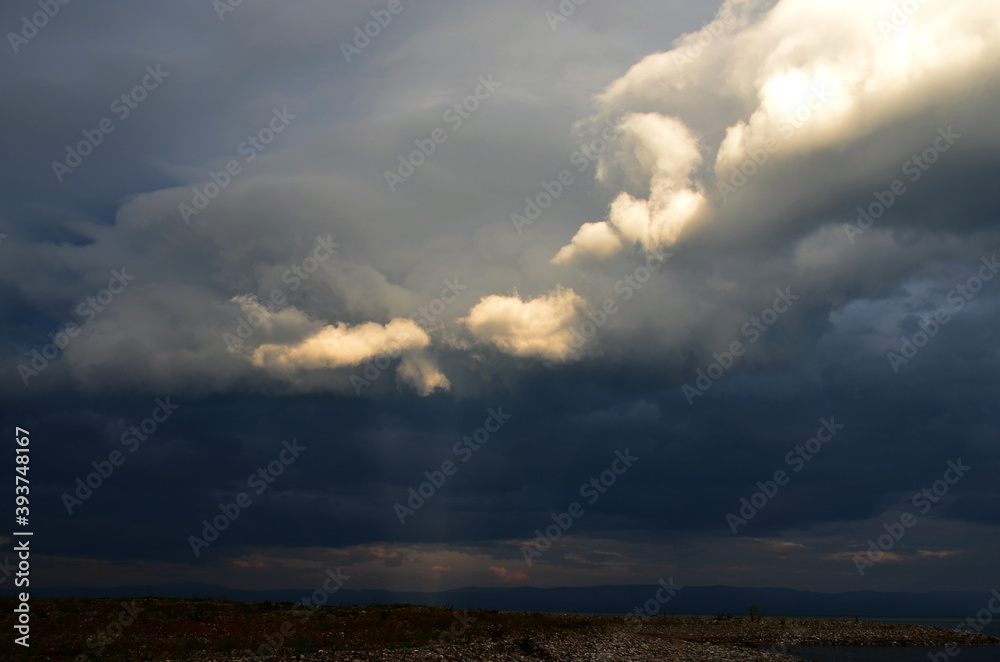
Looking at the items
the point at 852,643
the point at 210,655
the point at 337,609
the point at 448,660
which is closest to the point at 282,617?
the point at 337,609

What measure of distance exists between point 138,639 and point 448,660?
26040 mm

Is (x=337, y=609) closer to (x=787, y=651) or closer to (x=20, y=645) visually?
(x=20, y=645)

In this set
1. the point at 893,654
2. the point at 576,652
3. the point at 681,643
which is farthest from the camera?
the point at 893,654

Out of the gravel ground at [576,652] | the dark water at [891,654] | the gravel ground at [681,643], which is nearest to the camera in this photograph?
the gravel ground at [576,652]

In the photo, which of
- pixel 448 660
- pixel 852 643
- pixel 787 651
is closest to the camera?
pixel 448 660

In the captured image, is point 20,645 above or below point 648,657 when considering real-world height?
above

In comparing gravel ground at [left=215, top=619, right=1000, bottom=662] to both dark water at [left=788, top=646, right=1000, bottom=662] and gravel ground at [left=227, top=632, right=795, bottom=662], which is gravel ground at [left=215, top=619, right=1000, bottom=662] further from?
dark water at [left=788, top=646, right=1000, bottom=662]

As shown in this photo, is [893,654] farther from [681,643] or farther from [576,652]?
[576,652]

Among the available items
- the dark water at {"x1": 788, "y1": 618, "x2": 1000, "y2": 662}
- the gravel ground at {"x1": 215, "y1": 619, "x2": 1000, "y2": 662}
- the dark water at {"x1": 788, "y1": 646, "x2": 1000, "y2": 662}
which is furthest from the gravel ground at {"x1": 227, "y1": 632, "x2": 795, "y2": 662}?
the dark water at {"x1": 788, "y1": 618, "x2": 1000, "y2": 662}

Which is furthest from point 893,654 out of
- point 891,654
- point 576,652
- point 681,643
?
point 576,652

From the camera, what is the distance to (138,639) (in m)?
48.0

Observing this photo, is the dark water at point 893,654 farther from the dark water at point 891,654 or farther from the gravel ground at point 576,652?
the gravel ground at point 576,652

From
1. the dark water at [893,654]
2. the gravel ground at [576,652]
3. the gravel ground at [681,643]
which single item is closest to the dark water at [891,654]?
the dark water at [893,654]

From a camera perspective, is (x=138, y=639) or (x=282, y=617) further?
(x=282, y=617)
